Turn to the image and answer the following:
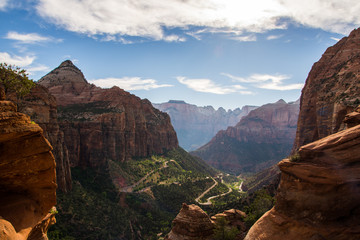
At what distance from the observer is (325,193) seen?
1711cm

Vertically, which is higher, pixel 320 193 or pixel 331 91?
pixel 331 91

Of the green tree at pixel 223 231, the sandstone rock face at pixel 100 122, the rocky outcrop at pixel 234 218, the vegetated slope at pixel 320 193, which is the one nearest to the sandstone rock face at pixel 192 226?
the green tree at pixel 223 231

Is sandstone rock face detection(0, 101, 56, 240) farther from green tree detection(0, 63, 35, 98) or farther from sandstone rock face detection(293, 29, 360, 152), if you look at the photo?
sandstone rock face detection(293, 29, 360, 152)

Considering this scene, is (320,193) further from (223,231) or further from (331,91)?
(331,91)

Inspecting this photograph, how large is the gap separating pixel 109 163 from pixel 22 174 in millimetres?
75860

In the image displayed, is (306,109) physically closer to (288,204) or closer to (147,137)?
(288,204)

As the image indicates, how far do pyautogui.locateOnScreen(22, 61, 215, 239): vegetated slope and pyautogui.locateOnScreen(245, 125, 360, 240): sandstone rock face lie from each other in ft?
150

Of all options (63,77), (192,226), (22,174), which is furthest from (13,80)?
(63,77)

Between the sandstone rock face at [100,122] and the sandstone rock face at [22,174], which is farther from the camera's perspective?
the sandstone rock face at [100,122]

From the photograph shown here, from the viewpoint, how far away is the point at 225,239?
33062 mm

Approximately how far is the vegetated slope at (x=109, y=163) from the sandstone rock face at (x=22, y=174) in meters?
36.0

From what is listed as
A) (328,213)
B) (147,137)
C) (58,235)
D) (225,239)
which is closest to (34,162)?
(328,213)

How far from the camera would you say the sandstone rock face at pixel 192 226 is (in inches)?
1368

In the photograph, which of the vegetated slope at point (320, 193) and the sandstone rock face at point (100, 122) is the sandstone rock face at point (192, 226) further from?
the sandstone rock face at point (100, 122)
